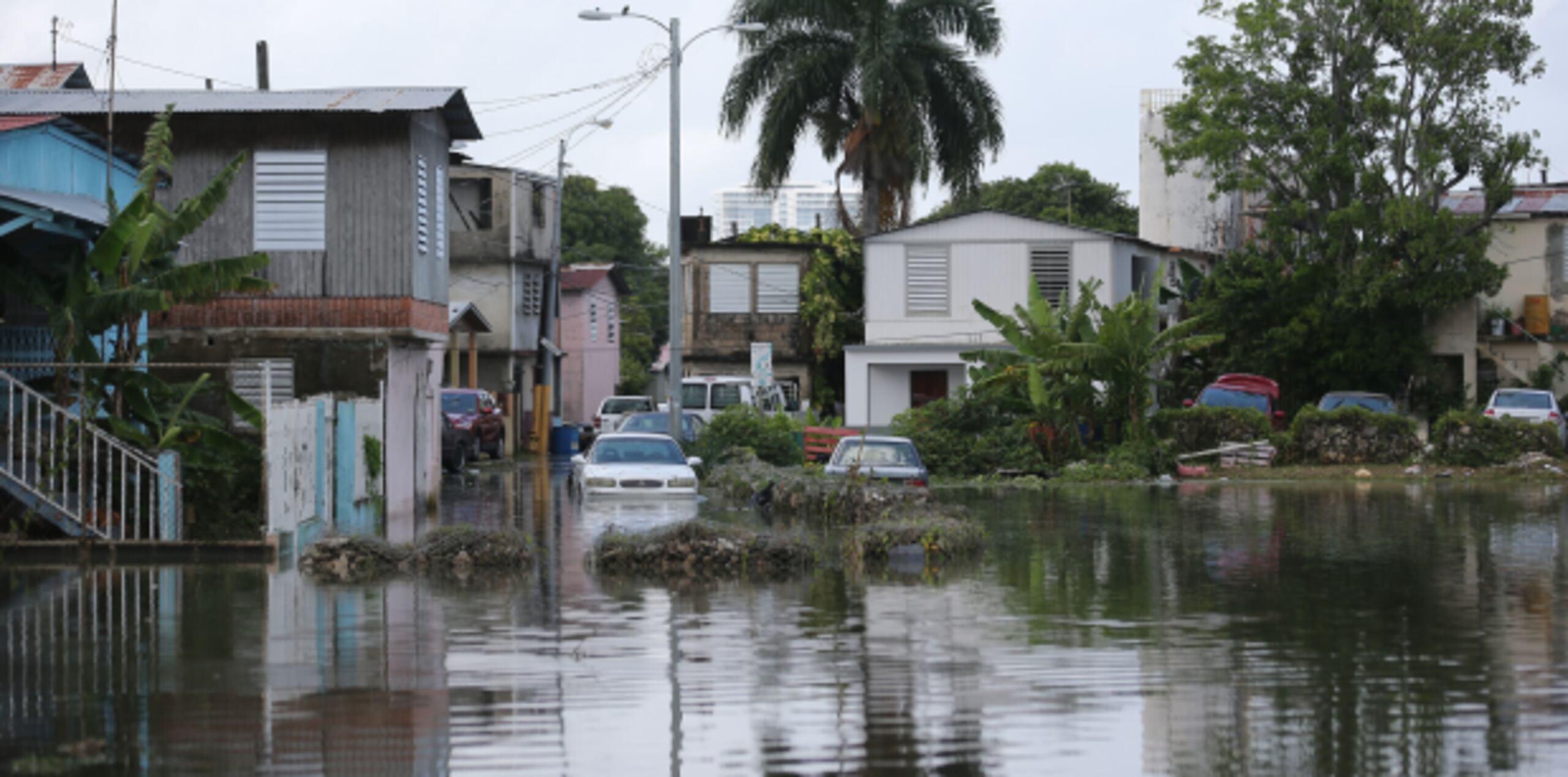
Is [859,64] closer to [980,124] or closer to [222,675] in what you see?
[980,124]

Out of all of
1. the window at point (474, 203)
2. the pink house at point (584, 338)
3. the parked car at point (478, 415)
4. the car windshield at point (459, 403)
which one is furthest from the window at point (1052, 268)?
the pink house at point (584, 338)

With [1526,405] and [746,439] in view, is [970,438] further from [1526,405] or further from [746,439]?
[1526,405]

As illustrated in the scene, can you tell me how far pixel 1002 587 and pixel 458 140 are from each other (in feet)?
54.7

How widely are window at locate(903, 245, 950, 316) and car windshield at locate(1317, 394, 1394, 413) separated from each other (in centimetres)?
1030

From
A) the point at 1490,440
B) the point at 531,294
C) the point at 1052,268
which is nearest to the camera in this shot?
the point at 1490,440

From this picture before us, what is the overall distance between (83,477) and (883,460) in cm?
1385

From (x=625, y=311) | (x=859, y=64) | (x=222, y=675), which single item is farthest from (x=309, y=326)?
(x=625, y=311)

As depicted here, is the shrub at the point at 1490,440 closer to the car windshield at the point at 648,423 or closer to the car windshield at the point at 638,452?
the car windshield at the point at 648,423

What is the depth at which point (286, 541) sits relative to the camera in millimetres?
18625

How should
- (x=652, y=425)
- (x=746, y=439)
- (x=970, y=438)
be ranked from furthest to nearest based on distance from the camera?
(x=970, y=438), (x=652, y=425), (x=746, y=439)

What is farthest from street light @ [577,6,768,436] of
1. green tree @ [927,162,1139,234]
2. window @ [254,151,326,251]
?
green tree @ [927,162,1139,234]

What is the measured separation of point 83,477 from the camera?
1786cm

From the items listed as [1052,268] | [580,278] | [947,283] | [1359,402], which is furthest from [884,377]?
[580,278]

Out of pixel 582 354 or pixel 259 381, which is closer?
pixel 259 381
